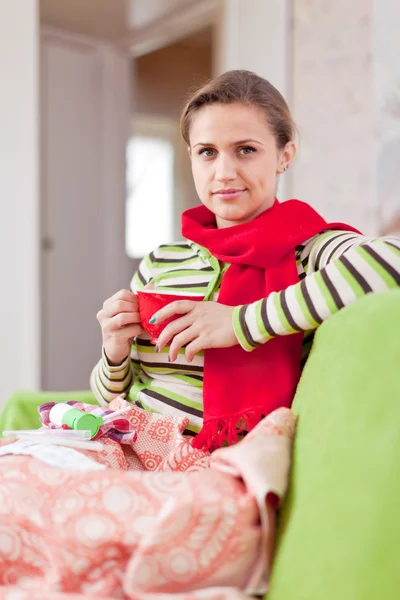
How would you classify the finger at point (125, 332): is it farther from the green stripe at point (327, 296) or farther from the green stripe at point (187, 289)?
the green stripe at point (327, 296)

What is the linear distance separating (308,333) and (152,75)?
514 cm

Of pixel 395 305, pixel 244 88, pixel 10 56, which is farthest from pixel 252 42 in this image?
pixel 395 305

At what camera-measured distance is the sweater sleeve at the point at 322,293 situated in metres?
0.97

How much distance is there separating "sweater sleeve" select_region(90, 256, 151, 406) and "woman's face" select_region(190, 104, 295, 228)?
8.6 inches

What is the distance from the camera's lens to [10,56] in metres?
3.15

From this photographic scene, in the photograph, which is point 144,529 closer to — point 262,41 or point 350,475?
point 350,475

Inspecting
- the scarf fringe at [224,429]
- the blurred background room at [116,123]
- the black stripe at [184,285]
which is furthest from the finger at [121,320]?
the blurred background room at [116,123]

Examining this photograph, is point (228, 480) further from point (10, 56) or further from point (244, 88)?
point (10, 56)

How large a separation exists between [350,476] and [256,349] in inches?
14.4

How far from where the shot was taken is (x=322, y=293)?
39.0 inches

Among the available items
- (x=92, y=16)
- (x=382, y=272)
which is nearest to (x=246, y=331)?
(x=382, y=272)

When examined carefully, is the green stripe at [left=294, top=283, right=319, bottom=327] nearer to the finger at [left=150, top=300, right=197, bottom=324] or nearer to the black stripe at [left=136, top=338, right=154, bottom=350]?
the finger at [left=150, top=300, right=197, bottom=324]

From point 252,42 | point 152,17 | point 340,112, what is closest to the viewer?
point 340,112

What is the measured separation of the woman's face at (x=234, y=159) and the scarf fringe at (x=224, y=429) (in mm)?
384
